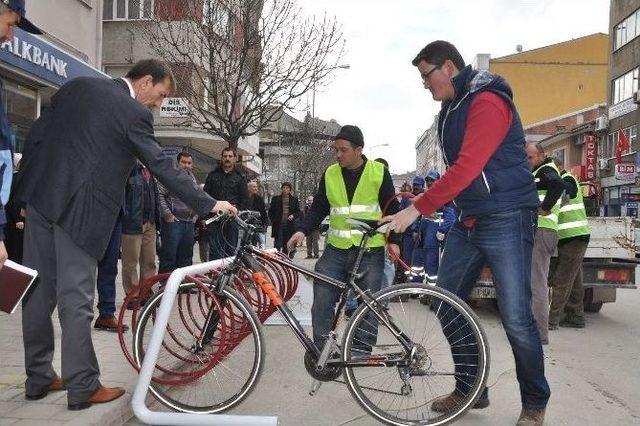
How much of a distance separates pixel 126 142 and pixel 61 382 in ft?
5.23

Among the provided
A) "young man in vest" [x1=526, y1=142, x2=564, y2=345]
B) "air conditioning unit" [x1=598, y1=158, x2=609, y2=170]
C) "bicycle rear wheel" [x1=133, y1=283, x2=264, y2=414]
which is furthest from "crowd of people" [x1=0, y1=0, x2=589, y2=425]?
"air conditioning unit" [x1=598, y1=158, x2=609, y2=170]

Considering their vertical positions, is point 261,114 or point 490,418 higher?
point 261,114

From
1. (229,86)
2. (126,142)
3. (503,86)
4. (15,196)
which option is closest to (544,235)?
(503,86)

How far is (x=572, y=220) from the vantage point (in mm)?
7645

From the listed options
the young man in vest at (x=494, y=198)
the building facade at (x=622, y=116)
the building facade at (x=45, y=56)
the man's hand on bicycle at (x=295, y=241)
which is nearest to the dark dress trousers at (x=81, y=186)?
the man's hand on bicycle at (x=295, y=241)

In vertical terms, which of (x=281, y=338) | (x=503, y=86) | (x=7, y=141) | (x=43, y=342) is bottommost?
(x=281, y=338)

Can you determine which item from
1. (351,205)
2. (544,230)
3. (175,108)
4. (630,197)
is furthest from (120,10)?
(630,197)

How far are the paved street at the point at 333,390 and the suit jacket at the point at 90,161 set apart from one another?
3.18 ft

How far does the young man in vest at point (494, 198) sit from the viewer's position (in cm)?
383

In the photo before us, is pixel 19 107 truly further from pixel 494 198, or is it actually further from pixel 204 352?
pixel 494 198

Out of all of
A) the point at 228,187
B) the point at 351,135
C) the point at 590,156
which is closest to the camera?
the point at 351,135

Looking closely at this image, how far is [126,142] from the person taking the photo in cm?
394

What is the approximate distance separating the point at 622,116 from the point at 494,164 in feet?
127

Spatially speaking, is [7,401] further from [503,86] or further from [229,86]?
[229,86]
